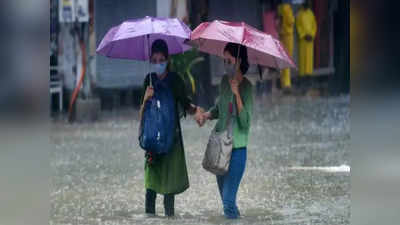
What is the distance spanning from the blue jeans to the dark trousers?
365 millimetres

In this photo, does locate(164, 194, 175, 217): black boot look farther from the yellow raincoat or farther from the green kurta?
the yellow raincoat

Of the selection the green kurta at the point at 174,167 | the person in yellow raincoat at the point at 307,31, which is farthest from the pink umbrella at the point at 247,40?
the person in yellow raincoat at the point at 307,31

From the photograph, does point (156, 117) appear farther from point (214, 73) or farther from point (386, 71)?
point (386, 71)

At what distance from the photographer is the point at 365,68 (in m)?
6.27

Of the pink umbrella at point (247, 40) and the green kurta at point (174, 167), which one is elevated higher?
the pink umbrella at point (247, 40)

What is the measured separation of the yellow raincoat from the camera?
910 centimetres

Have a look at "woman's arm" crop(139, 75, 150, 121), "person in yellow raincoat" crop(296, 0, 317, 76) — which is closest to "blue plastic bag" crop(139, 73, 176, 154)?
"woman's arm" crop(139, 75, 150, 121)

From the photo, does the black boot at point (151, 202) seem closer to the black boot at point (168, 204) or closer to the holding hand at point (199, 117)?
the black boot at point (168, 204)

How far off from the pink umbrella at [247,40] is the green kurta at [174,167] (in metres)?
0.36

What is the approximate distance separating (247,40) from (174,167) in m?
1.08

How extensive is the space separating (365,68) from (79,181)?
8.71ft

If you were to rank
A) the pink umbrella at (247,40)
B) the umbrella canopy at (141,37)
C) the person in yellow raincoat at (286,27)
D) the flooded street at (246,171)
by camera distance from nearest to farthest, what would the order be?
the pink umbrella at (247,40), the umbrella canopy at (141,37), the flooded street at (246,171), the person in yellow raincoat at (286,27)

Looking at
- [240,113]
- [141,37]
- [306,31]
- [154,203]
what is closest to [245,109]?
[240,113]

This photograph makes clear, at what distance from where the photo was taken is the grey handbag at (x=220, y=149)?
6465mm
